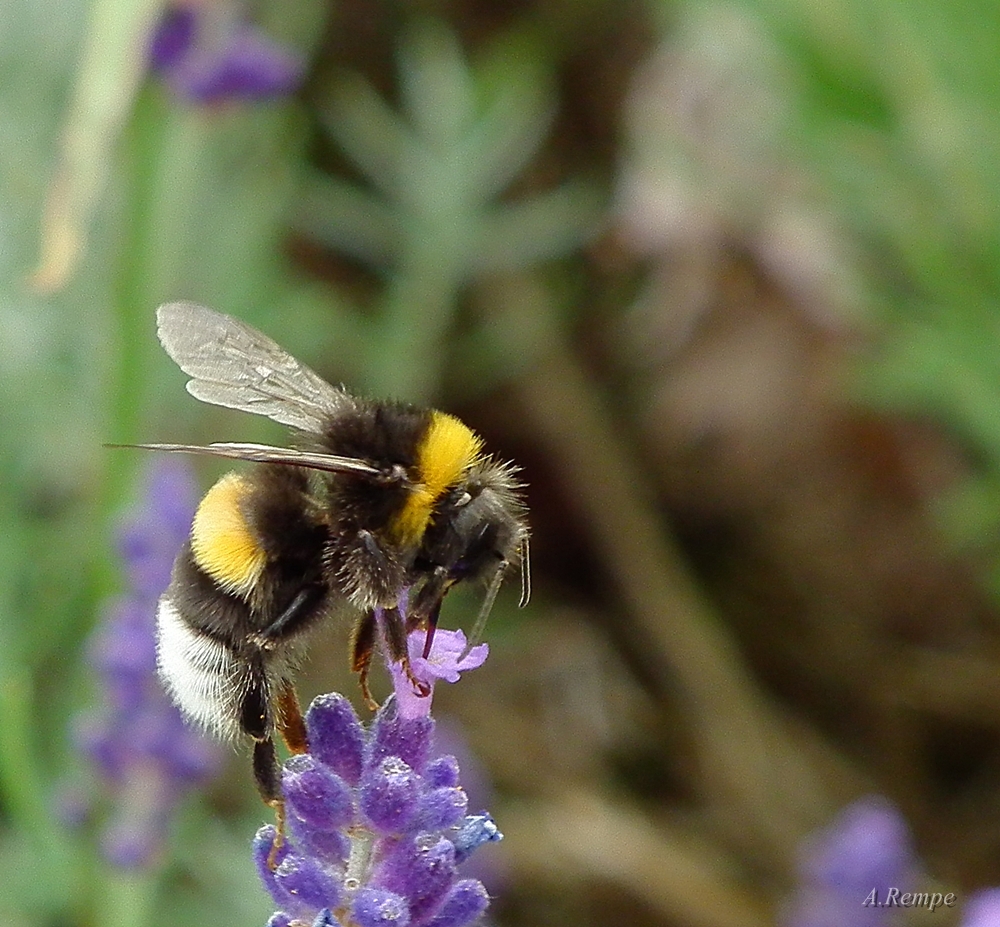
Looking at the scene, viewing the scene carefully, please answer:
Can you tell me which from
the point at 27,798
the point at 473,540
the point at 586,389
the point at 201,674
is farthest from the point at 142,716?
the point at 586,389

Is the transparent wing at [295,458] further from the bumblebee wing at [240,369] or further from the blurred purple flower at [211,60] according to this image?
the blurred purple flower at [211,60]

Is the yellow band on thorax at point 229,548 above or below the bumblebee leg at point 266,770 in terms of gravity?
above

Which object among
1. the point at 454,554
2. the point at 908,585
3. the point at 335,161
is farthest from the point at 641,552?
the point at 454,554

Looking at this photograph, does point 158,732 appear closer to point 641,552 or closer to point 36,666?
Result: point 36,666

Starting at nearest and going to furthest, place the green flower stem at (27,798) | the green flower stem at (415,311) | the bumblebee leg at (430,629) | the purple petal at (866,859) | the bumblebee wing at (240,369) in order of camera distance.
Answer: the bumblebee leg at (430,629), the bumblebee wing at (240,369), the green flower stem at (27,798), the purple petal at (866,859), the green flower stem at (415,311)

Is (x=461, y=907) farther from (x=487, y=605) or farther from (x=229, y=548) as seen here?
(x=229, y=548)

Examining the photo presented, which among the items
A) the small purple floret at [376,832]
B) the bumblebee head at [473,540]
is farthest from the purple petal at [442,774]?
the bumblebee head at [473,540]
